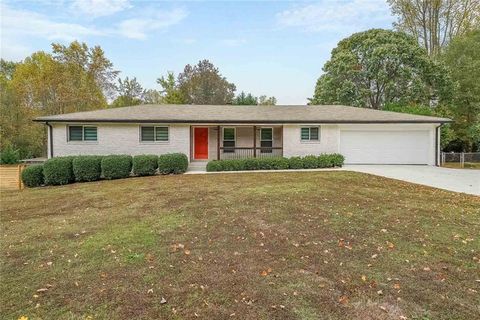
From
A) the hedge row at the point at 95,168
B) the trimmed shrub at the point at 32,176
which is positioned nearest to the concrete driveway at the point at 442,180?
the hedge row at the point at 95,168

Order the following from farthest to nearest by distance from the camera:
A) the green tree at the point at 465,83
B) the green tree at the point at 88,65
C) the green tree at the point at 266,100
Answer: the green tree at the point at 266,100 → the green tree at the point at 88,65 → the green tree at the point at 465,83

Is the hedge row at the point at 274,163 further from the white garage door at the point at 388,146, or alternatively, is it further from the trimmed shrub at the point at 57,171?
the trimmed shrub at the point at 57,171

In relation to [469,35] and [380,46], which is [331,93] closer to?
[380,46]

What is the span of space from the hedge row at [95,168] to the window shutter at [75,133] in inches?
120

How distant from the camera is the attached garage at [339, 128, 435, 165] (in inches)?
690

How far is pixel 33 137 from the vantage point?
83.0 feet

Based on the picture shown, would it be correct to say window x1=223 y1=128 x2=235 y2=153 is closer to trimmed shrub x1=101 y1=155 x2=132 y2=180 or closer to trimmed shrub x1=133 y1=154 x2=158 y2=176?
trimmed shrub x1=133 y1=154 x2=158 y2=176

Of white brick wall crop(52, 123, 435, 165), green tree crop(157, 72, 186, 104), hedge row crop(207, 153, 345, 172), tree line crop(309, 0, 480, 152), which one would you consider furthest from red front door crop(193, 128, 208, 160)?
green tree crop(157, 72, 186, 104)

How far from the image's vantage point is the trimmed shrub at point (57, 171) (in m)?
13.0

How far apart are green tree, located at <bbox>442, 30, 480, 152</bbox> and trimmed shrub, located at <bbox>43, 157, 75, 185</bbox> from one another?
88.3ft

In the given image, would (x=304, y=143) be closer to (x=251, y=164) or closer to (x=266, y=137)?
(x=266, y=137)

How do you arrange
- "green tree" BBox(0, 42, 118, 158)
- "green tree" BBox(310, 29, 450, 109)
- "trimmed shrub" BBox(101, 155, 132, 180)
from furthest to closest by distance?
"green tree" BBox(310, 29, 450, 109) → "green tree" BBox(0, 42, 118, 158) → "trimmed shrub" BBox(101, 155, 132, 180)

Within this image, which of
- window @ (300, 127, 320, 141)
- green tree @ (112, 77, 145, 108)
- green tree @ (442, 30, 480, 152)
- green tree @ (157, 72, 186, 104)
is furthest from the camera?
green tree @ (112, 77, 145, 108)

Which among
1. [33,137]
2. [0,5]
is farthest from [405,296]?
[33,137]
